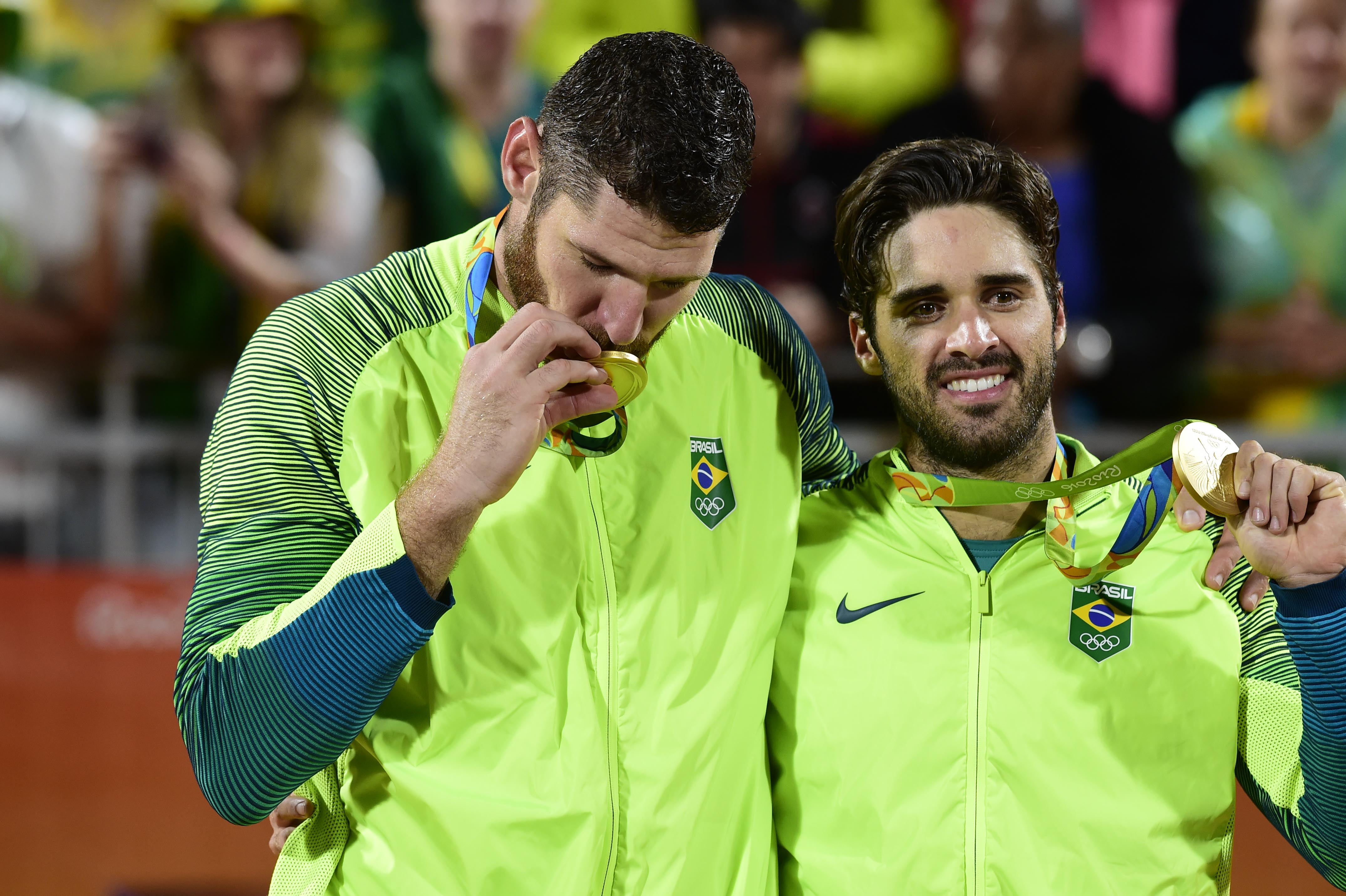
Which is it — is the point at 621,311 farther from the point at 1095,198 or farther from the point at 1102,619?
the point at 1095,198

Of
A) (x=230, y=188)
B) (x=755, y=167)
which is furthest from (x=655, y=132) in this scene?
(x=230, y=188)

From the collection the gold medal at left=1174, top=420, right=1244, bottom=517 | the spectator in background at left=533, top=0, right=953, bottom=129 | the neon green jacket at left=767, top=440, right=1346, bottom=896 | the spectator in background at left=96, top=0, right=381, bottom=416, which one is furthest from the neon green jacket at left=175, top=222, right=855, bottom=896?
the spectator in background at left=533, top=0, right=953, bottom=129

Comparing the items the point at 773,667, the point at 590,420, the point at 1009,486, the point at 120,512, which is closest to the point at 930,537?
the point at 1009,486

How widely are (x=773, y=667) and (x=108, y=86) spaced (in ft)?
17.1

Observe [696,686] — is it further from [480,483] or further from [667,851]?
[480,483]

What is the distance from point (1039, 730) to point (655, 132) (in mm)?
1080

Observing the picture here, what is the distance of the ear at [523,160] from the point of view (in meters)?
1.72

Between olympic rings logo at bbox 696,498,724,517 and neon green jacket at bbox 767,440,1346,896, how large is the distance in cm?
31

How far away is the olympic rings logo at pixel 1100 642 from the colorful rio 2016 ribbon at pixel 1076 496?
0.28 ft

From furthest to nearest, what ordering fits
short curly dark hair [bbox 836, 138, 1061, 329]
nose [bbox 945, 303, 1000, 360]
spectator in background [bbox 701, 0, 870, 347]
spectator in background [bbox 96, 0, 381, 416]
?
spectator in background [bbox 96, 0, 381, 416] < spectator in background [bbox 701, 0, 870, 347] < short curly dark hair [bbox 836, 138, 1061, 329] < nose [bbox 945, 303, 1000, 360]

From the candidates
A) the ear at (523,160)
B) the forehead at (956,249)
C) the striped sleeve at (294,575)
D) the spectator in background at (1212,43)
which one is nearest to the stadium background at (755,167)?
the spectator in background at (1212,43)

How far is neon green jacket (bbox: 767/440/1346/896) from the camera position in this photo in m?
1.86

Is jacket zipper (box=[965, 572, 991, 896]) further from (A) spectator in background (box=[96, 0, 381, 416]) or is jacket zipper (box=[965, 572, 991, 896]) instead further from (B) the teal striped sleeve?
(A) spectator in background (box=[96, 0, 381, 416])

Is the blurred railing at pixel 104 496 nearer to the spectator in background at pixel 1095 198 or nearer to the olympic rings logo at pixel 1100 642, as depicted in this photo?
the spectator in background at pixel 1095 198
